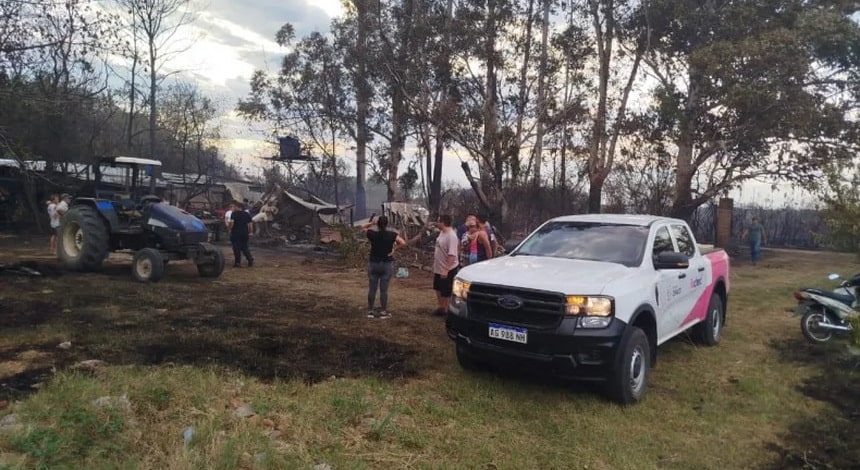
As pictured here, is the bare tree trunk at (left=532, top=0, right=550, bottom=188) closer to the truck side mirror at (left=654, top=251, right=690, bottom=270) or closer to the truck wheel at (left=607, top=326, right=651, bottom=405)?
the truck side mirror at (left=654, top=251, right=690, bottom=270)

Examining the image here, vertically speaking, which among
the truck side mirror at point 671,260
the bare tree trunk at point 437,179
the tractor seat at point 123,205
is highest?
the bare tree trunk at point 437,179

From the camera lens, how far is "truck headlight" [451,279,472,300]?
542cm

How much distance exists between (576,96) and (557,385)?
15839mm

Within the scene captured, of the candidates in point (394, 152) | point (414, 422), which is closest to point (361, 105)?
point (394, 152)

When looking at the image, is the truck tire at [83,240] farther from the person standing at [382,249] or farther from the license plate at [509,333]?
the license plate at [509,333]

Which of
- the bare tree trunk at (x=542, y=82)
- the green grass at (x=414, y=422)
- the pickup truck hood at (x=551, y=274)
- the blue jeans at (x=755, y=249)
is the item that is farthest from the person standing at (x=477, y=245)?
the blue jeans at (x=755, y=249)

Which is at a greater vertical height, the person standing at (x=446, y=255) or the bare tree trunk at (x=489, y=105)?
the bare tree trunk at (x=489, y=105)

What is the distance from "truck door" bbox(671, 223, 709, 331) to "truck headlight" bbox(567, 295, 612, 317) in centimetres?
179

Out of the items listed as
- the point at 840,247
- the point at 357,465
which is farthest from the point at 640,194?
the point at 357,465

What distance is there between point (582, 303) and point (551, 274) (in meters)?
0.50

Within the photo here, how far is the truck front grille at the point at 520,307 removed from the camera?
4855 millimetres

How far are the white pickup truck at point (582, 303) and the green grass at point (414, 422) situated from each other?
0.43 metres

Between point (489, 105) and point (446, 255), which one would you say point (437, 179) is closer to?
point (489, 105)

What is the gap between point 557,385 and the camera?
565 centimetres
